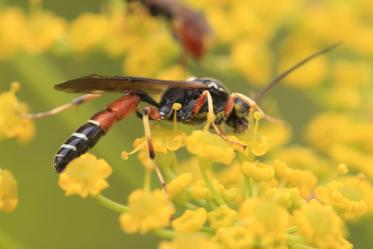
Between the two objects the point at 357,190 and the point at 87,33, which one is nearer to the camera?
the point at 357,190

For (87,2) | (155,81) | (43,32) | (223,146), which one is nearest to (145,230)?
(223,146)

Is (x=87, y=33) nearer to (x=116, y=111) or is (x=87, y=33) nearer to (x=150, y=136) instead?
(x=116, y=111)

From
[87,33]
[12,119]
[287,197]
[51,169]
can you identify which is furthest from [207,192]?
[51,169]

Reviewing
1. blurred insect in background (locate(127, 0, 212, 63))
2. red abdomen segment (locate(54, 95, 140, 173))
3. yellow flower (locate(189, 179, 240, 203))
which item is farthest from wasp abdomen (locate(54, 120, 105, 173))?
blurred insect in background (locate(127, 0, 212, 63))

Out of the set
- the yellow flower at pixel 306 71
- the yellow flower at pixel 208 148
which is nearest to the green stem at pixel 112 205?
the yellow flower at pixel 208 148

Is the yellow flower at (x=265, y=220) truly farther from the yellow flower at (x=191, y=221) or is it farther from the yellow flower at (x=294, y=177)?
the yellow flower at (x=294, y=177)

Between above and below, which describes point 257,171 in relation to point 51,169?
below

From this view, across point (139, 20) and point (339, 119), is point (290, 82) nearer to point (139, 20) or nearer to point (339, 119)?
point (339, 119)
